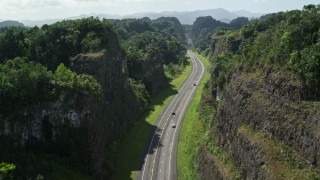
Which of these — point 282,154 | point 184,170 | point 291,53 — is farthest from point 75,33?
point 282,154

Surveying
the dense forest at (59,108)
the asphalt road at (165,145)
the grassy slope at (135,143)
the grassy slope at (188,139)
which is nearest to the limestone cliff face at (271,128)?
the grassy slope at (188,139)

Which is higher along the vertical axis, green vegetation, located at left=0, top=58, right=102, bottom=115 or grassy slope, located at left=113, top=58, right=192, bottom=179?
green vegetation, located at left=0, top=58, right=102, bottom=115

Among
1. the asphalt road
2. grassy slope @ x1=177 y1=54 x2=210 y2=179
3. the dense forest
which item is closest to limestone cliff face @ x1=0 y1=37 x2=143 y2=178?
the dense forest

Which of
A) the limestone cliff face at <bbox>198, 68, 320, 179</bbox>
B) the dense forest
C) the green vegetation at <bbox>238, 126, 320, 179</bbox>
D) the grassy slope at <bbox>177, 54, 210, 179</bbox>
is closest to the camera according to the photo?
the green vegetation at <bbox>238, 126, 320, 179</bbox>

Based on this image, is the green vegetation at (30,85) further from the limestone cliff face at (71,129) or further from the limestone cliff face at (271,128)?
the limestone cliff face at (271,128)

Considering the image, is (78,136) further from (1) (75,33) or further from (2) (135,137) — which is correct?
(1) (75,33)

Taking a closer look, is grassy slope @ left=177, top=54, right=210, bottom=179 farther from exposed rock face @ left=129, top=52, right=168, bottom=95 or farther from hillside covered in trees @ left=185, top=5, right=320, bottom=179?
exposed rock face @ left=129, top=52, right=168, bottom=95

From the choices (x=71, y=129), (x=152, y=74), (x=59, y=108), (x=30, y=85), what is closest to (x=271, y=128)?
(x=71, y=129)
